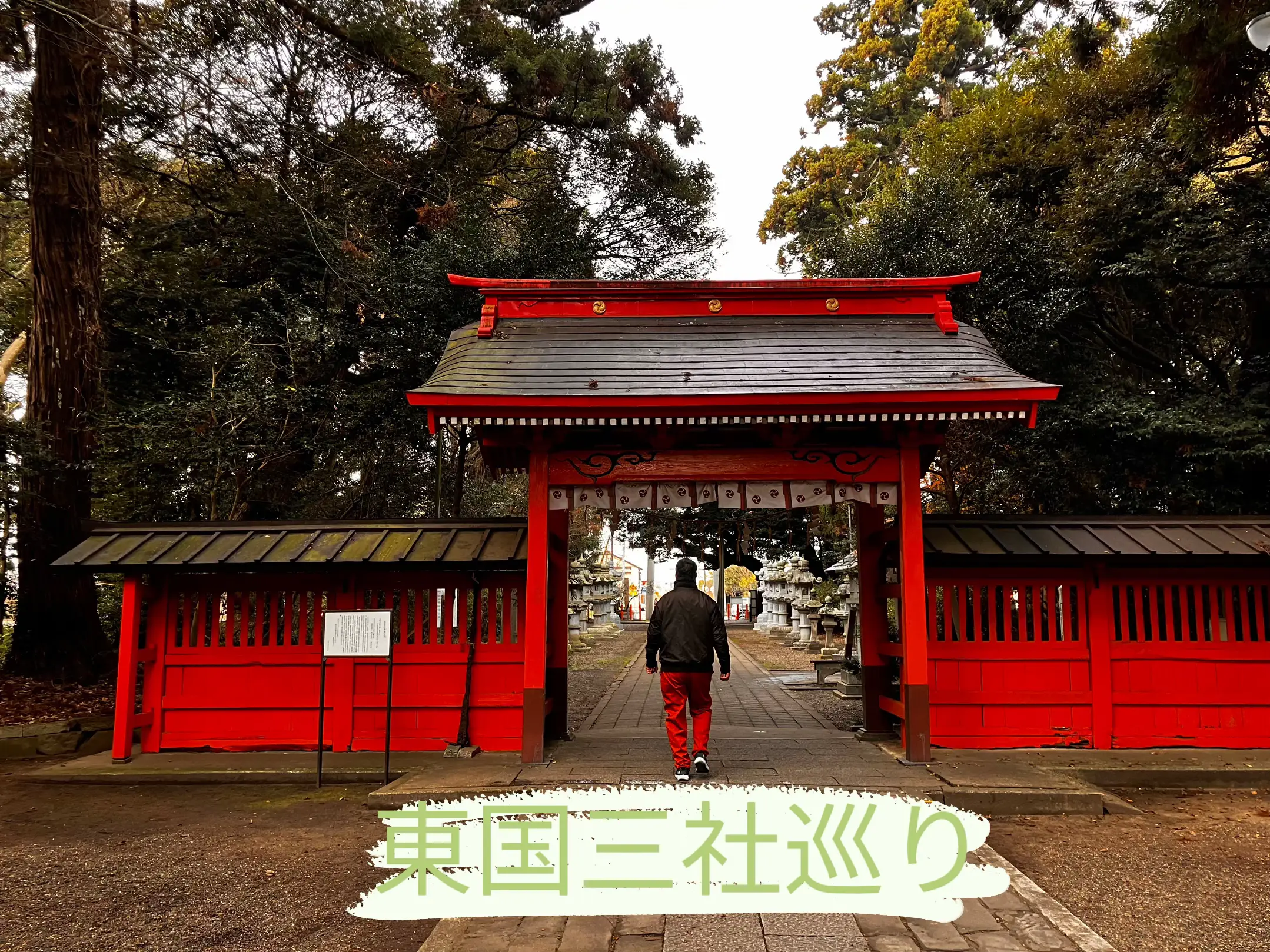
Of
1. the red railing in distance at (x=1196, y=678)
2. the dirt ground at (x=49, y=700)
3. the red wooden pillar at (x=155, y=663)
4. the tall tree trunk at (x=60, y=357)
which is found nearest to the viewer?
the red railing in distance at (x=1196, y=678)

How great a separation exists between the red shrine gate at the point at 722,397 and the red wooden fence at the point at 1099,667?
711 millimetres

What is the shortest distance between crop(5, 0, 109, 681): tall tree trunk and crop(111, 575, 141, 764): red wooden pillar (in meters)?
3.39

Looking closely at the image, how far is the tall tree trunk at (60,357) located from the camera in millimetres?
10062

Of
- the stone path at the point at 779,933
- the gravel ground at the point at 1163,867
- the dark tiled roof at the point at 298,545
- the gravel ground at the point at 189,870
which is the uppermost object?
the dark tiled roof at the point at 298,545

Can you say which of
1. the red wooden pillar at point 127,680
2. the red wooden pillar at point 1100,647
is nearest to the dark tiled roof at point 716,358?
the red wooden pillar at point 1100,647

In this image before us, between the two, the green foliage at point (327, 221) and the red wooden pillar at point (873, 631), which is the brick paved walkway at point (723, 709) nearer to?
the red wooden pillar at point (873, 631)

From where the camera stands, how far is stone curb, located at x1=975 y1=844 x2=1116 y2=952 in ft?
12.1

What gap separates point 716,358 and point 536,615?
3.12 m

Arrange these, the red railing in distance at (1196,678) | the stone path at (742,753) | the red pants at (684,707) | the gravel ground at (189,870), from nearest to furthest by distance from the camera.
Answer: the gravel ground at (189,870) < the stone path at (742,753) < the red pants at (684,707) < the red railing in distance at (1196,678)

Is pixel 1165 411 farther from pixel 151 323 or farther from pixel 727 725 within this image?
pixel 151 323

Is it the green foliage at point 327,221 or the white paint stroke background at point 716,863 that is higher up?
the green foliage at point 327,221

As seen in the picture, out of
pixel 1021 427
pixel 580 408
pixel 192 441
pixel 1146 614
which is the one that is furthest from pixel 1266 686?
pixel 192 441

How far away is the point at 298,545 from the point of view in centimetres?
786

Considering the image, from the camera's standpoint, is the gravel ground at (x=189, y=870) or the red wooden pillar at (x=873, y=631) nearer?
the gravel ground at (x=189, y=870)
